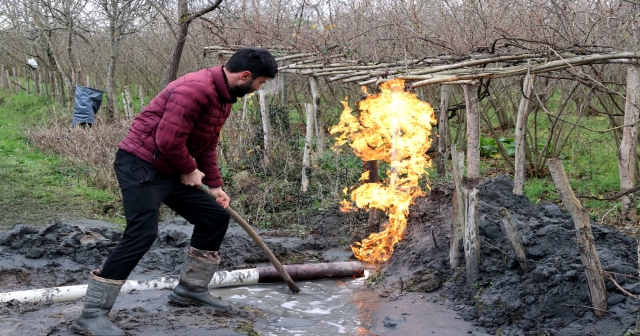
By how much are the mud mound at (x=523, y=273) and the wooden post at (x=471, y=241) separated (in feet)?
0.28

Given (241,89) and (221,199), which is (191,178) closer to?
(221,199)

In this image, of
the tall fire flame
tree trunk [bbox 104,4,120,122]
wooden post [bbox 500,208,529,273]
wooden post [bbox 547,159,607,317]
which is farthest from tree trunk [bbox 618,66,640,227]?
tree trunk [bbox 104,4,120,122]

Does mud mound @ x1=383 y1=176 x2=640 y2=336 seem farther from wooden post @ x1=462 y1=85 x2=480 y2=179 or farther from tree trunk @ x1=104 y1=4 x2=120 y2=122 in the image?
tree trunk @ x1=104 y1=4 x2=120 y2=122

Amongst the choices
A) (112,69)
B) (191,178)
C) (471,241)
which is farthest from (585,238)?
(112,69)

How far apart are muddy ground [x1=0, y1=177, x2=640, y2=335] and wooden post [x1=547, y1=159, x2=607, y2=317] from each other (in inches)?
5.2

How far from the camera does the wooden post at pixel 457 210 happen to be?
221 inches

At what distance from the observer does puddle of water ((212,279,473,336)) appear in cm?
495

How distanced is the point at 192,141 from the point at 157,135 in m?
0.40

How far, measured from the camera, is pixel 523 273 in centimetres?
527

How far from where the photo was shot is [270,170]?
1051 cm

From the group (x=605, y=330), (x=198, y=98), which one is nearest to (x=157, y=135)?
(x=198, y=98)

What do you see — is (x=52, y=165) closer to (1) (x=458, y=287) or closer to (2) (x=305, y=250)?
(2) (x=305, y=250)

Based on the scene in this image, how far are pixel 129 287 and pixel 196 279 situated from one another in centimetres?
90

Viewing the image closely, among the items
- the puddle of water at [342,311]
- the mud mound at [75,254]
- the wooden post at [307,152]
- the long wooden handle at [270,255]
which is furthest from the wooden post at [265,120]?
the long wooden handle at [270,255]
